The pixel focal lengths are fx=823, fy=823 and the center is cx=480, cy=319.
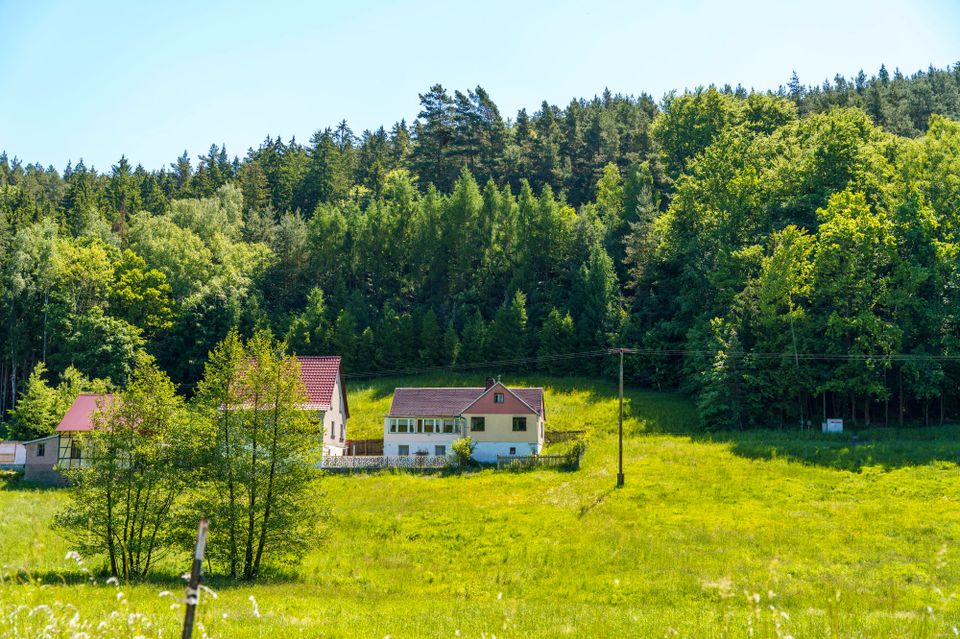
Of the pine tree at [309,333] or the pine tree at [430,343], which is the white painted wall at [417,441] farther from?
the pine tree at [309,333]

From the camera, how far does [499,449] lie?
202 feet

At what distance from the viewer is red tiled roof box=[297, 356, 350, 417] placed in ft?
198


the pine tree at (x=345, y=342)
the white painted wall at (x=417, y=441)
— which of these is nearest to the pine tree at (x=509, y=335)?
the pine tree at (x=345, y=342)

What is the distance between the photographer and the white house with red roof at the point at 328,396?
59.9m

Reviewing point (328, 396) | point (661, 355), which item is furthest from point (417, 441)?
point (661, 355)

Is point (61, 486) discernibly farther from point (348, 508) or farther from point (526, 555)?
point (526, 555)

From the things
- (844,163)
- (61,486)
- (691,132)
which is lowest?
(61,486)

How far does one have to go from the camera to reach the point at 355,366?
85.8 metres

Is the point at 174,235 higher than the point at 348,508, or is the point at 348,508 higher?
the point at 174,235

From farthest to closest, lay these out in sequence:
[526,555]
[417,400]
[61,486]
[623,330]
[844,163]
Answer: [623,330], [844,163], [417,400], [61,486], [526,555]

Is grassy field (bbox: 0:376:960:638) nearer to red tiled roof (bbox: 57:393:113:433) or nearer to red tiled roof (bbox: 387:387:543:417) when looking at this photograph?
red tiled roof (bbox: 57:393:113:433)

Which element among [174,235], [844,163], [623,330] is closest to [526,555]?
[623,330]

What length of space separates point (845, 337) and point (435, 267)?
152 ft

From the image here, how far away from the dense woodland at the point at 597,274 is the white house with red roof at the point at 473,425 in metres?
14.7
